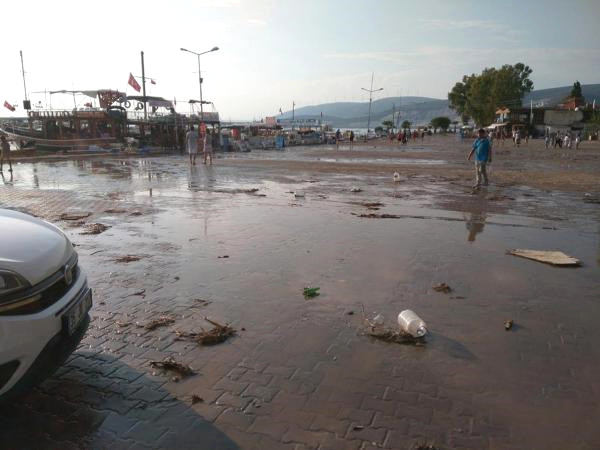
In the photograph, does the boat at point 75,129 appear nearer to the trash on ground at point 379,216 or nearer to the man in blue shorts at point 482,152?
the man in blue shorts at point 482,152

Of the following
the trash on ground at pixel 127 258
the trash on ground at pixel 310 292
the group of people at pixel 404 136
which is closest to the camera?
the trash on ground at pixel 310 292

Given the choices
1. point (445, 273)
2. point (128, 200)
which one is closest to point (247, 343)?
point (445, 273)

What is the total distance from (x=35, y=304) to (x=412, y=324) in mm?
2986

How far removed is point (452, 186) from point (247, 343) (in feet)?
40.6

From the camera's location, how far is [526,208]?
35.0 feet

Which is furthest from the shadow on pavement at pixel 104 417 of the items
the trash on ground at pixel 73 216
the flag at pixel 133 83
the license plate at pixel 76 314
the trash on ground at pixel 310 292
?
the flag at pixel 133 83

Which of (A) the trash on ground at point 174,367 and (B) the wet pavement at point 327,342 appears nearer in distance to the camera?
(B) the wet pavement at point 327,342

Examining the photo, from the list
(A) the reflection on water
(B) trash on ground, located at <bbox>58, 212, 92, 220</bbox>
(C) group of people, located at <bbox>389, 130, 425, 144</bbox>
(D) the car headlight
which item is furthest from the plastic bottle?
(C) group of people, located at <bbox>389, 130, 425, 144</bbox>

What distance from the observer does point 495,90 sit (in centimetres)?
8656

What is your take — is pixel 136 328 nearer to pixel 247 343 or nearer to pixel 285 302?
pixel 247 343

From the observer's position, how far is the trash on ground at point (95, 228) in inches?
315

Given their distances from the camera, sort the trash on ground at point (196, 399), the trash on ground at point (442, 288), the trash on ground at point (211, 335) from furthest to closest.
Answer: the trash on ground at point (442, 288) < the trash on ground at point (211, 335) < the trash on ground at point (196, 399)

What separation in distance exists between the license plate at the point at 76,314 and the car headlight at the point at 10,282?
38 cm

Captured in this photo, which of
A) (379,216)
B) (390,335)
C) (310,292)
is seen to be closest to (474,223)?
(379,216)
